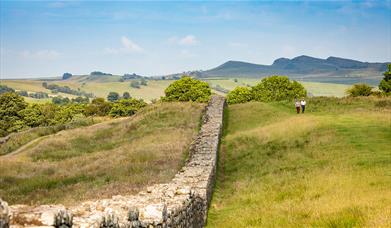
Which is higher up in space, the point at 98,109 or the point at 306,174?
the point at 306,174

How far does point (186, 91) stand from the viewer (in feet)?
318

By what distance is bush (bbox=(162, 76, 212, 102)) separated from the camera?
9531 centimetres

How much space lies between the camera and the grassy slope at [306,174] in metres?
12.5

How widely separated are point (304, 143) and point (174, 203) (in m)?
17.2

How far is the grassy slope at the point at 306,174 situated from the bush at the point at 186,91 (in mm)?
57965

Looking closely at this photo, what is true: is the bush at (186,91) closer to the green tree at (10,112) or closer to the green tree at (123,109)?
the green tree at (123,109)

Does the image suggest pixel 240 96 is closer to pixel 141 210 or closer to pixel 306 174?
pixel 306 174

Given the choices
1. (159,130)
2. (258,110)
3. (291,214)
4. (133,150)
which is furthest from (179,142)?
(291,214)

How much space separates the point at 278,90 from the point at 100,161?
70.3 m

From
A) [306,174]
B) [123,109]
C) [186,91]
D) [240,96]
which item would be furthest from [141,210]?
[123,109]

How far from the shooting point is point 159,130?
124ft

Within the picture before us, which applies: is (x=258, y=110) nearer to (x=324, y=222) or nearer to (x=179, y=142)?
(x=179, y=142)

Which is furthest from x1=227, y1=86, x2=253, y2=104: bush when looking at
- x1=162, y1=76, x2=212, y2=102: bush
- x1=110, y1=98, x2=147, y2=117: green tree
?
x1=110, y1=98, x2=147, y2=117: green tree

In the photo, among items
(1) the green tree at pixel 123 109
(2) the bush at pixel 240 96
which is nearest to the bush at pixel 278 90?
(2) the bush at pixel 240 96
